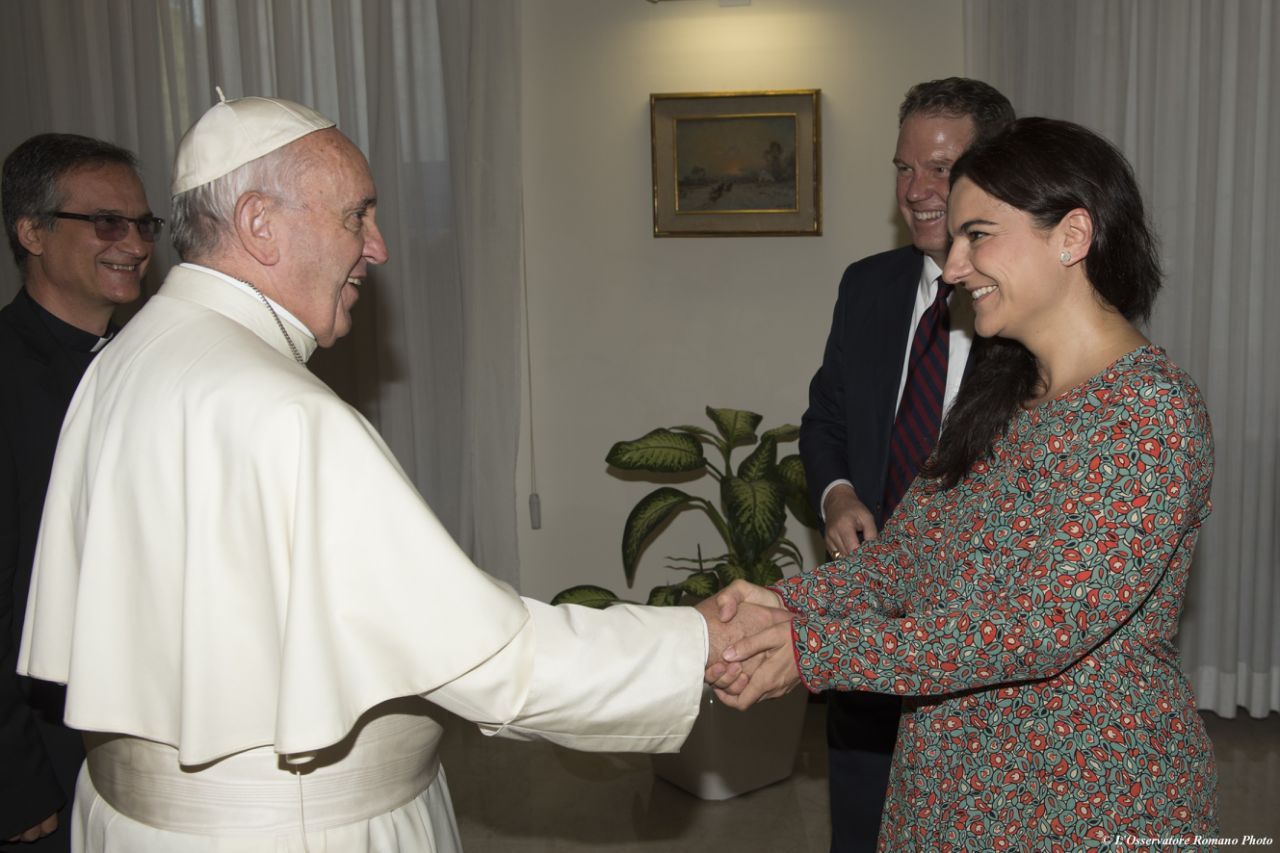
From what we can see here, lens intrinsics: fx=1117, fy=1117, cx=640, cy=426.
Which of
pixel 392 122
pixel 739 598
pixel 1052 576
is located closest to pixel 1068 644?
pixel 1052 576

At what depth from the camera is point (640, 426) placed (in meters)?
4.56

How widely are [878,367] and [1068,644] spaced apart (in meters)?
1.22

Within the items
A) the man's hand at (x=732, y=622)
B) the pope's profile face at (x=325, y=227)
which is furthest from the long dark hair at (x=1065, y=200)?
the pope's profile face at (x=325, y=227)

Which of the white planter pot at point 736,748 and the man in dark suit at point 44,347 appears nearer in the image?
the man in dark suit at point 44,347

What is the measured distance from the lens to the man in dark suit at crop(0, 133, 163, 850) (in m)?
2.21

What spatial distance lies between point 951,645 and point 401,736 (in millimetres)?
857

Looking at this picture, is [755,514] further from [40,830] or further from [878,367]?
[40,830]

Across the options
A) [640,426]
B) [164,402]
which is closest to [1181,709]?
[164,402]

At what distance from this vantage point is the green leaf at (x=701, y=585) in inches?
150

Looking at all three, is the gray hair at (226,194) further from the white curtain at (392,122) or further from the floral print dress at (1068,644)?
the white curtain at (392,122)

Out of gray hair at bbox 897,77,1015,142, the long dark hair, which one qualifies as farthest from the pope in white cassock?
gray hair at bbox 897,77,1015,142

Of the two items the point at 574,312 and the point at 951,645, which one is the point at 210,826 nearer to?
the point at 951,645

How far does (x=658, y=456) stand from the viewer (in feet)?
13.3

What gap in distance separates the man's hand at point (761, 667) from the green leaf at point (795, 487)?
2105 millimetres
